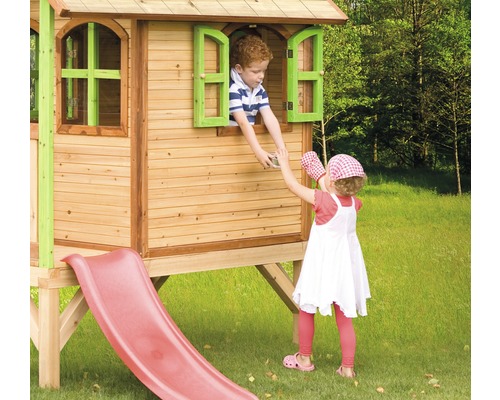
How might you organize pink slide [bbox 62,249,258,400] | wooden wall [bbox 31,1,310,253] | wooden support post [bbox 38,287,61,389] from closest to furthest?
pink slide [bbox 62,249,258,400] < wooden support post [bbox 38,287,61,389] < wooden wall [bbox 31,1,310,253]

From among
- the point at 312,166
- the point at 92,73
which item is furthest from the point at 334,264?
the point at 92,73

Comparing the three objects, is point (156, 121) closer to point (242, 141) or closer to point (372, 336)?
point (242, 141)

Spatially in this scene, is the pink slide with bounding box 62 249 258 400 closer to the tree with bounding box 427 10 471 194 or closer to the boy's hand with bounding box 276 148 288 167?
the boy's hand with bounding box 276 148 288 167

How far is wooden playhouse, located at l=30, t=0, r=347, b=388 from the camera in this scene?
29.2ft

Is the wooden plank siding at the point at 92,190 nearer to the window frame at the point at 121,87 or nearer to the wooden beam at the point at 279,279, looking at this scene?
the window frame at the point at 121,87

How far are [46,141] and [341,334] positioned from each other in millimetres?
2641

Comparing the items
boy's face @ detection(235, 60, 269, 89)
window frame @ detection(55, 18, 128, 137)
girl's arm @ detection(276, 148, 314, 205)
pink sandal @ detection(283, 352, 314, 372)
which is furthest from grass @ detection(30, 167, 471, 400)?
boy's face @ detection(235, 60, 269, 89)

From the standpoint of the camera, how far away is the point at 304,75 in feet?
33.3

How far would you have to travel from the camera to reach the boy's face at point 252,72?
32.0 ft

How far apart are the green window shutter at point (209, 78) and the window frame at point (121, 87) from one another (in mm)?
567

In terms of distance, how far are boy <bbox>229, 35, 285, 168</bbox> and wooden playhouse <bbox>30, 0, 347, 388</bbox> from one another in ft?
0.43

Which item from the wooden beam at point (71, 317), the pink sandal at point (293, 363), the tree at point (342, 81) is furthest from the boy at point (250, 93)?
the tree at point (342, 81)

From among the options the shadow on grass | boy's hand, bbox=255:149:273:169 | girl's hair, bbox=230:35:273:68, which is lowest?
the shadow on grass

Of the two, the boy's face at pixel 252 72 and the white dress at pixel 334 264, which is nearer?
the white dress at pixel 334 264
